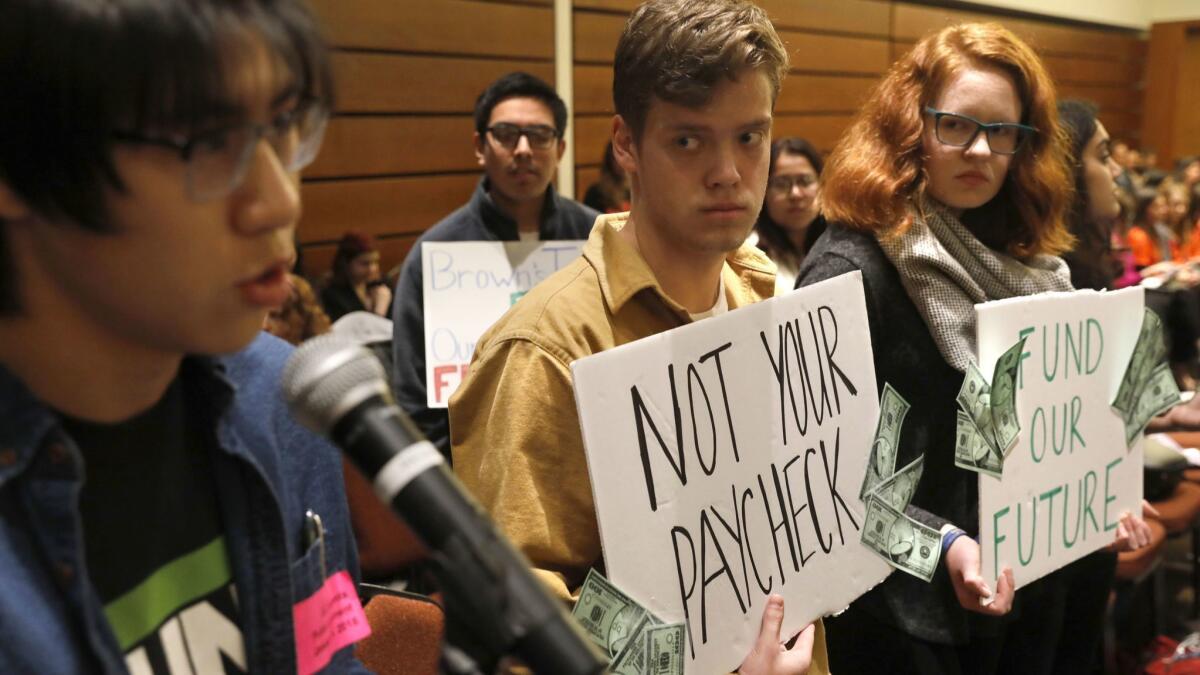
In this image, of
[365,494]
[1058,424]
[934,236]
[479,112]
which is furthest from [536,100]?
→ [1058,424]

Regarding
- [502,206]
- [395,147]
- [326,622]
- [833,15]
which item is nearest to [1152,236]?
[833,15]

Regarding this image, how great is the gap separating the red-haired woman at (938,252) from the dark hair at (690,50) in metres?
0.59

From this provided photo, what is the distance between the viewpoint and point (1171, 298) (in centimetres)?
321

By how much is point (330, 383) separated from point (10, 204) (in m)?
0.24

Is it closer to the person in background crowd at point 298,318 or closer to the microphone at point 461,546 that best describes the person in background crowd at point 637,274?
the microphone at point 461,546

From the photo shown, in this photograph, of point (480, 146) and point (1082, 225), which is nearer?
point (1082, 225)

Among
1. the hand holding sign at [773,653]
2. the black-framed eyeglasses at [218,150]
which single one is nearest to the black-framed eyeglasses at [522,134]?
the hand holding sign at [773,653]

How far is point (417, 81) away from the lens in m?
5.00

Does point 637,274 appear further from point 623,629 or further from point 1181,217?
point 1181,217

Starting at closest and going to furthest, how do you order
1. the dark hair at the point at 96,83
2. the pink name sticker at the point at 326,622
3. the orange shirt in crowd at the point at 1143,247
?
the dark hair at the point at 96,83 → the pink name sticker at the point at 326,622 → the orange shirt in crowd at the point at 1143,247

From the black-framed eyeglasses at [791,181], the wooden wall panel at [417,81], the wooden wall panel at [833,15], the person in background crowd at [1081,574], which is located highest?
the wooden wall panel at [833,15]

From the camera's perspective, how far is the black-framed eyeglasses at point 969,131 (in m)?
1.79

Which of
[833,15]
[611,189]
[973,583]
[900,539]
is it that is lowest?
[973,583]

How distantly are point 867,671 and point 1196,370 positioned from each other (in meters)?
2.22
